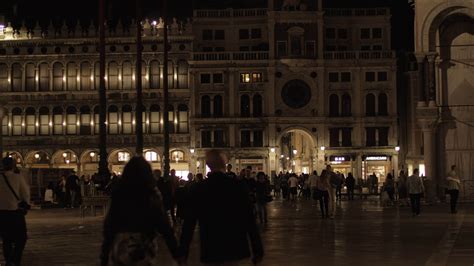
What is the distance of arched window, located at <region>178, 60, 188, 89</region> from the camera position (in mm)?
90500

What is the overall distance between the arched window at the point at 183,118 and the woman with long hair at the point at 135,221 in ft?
268

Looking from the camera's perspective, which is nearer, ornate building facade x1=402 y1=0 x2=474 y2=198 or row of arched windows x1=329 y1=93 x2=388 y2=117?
ornate building facade x1=402 y1=0 x2=474 y2=198

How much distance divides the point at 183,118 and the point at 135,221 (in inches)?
3235

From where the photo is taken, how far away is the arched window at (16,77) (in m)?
91.1

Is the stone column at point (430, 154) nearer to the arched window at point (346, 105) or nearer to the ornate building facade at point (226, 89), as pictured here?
the ornate building facade at point (226, 89)

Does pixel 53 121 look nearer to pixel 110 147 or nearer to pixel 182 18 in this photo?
pixel 110 147

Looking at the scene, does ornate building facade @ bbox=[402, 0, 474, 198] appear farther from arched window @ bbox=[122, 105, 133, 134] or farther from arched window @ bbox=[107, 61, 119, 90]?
arched window @ bbox=[107, 61, 119, 90]

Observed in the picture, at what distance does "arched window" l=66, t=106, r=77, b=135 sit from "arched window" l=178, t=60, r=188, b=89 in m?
10.3

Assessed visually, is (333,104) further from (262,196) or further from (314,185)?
(262,196)

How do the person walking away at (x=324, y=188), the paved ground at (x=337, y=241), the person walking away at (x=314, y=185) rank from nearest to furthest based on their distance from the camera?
1. the paved ground at (x=337, y=241)
2. the person walking away at (x=324, y=188)
3. the person walking away at (x=314, y=185)

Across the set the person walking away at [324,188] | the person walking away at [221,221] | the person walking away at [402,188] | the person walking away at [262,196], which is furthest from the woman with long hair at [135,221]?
the person walking away at [402,188]

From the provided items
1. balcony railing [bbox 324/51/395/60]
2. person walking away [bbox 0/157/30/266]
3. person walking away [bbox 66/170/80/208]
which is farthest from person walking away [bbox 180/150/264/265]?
balcony railing [bbox 324/51/395/60]

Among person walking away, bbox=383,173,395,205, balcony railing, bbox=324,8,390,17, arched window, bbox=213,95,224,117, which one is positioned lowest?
person walking away, bbox=383,173,395,205

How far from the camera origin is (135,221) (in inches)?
353
